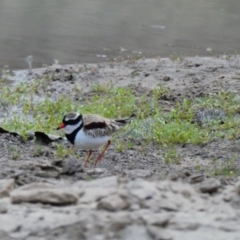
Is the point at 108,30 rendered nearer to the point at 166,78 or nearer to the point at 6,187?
the point at 166,78

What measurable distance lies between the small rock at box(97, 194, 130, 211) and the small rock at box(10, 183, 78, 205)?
28 cm

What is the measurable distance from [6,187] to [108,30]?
1538 cm

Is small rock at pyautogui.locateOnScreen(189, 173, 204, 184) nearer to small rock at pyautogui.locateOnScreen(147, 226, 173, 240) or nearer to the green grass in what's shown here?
small rock at pyautogui.locateOnScreen(147, 226, 173, 240)

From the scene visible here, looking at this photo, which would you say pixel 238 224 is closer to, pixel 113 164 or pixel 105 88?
pixel 113 164

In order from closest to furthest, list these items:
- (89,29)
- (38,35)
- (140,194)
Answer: (140,194), (38,35), (89,29)

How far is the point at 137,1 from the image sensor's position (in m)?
27.1

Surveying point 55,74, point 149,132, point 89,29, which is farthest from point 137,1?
point 149,132

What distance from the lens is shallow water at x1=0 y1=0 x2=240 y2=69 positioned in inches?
666

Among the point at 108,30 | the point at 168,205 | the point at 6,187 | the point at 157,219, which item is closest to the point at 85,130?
the point at 6,187

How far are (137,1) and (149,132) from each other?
63.0 ft

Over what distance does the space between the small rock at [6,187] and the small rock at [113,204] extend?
2.91 ft

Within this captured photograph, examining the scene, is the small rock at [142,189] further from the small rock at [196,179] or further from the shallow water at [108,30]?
the shallow water at [108,30]

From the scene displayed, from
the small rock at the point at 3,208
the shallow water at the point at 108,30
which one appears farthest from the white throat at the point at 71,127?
the shallow water at the point at 108,30

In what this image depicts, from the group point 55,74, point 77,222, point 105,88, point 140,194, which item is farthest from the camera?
point 55,74
